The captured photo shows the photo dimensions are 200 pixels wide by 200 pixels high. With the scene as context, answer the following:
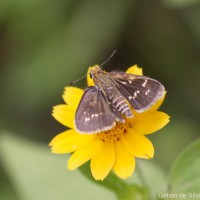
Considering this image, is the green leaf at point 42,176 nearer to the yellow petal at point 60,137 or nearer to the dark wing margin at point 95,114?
the yellow petal at point 60,137

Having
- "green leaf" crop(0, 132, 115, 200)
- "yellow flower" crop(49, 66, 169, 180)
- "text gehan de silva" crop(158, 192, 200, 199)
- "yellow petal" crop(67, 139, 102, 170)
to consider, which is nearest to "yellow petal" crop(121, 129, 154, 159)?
"yellow flower" crop(49, 66, 169, 180)

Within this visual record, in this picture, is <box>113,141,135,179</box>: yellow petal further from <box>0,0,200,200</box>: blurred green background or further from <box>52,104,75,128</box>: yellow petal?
<box>0,0,200,200</box>: blurred green background

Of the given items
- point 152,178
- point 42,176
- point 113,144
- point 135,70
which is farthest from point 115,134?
point 42,176

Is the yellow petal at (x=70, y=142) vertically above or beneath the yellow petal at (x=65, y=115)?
beneath

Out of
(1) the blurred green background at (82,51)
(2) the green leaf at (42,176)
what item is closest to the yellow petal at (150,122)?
(2) the green leaf at (42,176)

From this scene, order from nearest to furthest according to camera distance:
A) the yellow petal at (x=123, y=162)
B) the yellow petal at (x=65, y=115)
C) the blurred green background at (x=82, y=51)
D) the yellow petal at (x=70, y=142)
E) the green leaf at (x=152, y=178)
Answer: the yellow petal at (x=123, y=162)
the yellow petal at (x=70, y=142)
the yellow petal at (x=65, y=115)
the green leaf at (x=152, y=178)
the blurred green background at (x=82, y=51)

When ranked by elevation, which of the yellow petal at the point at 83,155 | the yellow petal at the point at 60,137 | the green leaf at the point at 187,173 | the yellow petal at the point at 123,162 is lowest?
the green leaf at the point at 187,173
